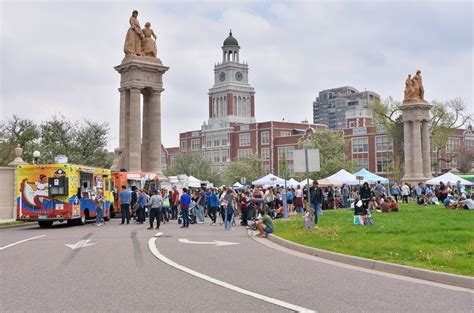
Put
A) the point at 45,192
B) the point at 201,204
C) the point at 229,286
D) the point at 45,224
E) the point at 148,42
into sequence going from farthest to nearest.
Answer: the point at 148,42, the point at 201,204, the point at 45,224, the point at 45,192, the point at 229,286

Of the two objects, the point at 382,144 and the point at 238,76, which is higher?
the point at 238,76

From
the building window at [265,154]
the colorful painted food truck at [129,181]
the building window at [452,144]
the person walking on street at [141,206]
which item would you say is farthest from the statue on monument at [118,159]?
the building window at [265,154]

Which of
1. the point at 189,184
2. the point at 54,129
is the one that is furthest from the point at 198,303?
the point at 54,129

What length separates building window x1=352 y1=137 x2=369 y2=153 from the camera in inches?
4222

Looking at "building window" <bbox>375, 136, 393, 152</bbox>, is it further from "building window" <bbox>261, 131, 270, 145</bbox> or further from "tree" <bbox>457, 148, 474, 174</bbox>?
"building window" <bbox>261, 131, 270, 145</bbox>

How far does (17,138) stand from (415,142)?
42294 millimetres

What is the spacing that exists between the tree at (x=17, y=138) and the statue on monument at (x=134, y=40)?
58.1 feet

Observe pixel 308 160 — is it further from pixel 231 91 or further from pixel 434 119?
pixel 231 91

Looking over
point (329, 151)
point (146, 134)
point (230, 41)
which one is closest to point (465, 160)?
point (329, 151)

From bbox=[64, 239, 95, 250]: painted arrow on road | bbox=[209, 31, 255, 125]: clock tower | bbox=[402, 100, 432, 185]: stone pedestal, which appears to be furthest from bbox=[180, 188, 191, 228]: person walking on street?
bbox=[209, 31, 255, 125]: clock tower

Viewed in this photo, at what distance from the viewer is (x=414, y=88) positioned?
60.4 m

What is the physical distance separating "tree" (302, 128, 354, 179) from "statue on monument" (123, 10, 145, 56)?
135 feet

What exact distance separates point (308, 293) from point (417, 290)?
1832mm

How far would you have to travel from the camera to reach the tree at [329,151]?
290 ft
